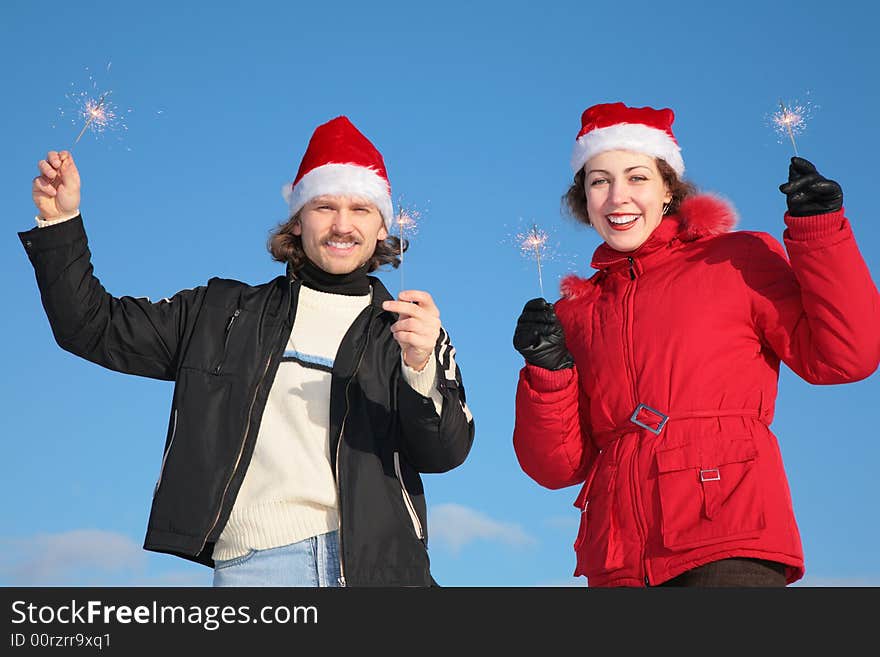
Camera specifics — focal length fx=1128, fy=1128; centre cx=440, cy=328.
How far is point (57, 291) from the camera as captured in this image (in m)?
5.19

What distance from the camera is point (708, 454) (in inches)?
186

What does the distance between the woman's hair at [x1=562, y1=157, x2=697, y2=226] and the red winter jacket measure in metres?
0.14

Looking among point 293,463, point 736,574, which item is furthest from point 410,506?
point 736,574

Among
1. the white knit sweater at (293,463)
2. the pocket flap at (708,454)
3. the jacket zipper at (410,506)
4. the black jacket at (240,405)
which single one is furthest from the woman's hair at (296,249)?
the pocket flap at (708,454)

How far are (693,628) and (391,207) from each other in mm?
3017

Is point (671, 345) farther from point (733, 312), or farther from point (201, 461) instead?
point (201, 461)

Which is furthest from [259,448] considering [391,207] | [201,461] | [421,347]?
[391,207]

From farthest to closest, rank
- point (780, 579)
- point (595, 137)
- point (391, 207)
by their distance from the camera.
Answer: point (391, 207), point (595, 137), point (780, 579)

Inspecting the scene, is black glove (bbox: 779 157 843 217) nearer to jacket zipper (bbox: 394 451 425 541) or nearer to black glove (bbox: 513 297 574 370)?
black glove (bbox: 513 297 574 370)

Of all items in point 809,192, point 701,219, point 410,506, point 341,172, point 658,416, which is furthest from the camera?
point 341,172

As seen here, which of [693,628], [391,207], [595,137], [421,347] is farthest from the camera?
[391,207]

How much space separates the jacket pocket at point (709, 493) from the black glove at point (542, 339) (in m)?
0.66

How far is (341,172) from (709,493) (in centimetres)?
262

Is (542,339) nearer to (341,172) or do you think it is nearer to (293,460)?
(293,460)
